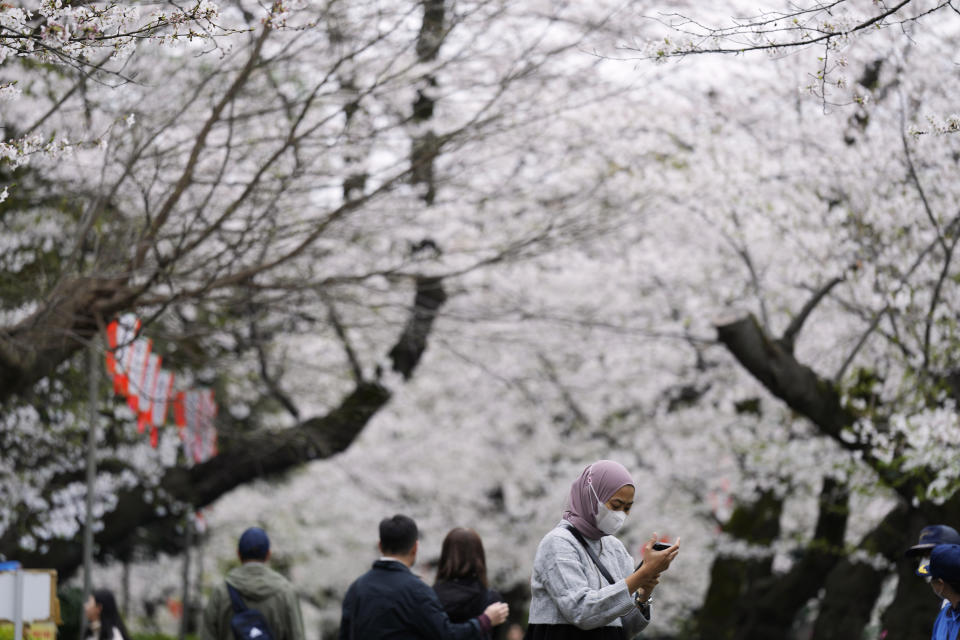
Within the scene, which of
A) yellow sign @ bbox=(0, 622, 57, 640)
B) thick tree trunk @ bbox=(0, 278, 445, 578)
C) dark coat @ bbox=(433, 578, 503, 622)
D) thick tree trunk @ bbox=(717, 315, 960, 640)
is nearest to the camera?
dark coat @ bbox=(433, 578, 503, 622)

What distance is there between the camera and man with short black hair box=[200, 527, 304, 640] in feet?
20.0

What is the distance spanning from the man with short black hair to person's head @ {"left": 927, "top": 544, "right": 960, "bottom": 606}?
3.29 meters

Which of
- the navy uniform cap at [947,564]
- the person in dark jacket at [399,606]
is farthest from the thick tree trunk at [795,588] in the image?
the navy uniform cap at [947,564]

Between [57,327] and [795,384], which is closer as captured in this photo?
[57,327]

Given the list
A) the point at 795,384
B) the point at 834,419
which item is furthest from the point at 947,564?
the point at 834,419

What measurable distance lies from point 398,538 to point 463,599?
0.50 metres

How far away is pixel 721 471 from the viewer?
49.8 ft

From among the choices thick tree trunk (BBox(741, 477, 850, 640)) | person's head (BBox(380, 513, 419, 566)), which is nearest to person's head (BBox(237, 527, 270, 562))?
person's head (BBox(380, 513, 419, 566))

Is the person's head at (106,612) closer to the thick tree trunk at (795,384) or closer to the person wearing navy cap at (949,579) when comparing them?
the thick tree trunk at (795,384)

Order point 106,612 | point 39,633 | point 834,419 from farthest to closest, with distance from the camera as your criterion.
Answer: point 834,419 < point 39,633 < point 106,612

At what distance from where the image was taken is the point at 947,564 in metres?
4.34

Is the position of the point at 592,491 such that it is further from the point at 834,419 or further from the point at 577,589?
the point at 834,419

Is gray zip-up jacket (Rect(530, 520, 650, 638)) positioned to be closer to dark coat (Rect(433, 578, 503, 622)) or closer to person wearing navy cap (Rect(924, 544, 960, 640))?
person wearing navy cap (Rect(924, 544, 960, 640))

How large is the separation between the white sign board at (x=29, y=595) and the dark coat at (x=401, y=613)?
267cm
